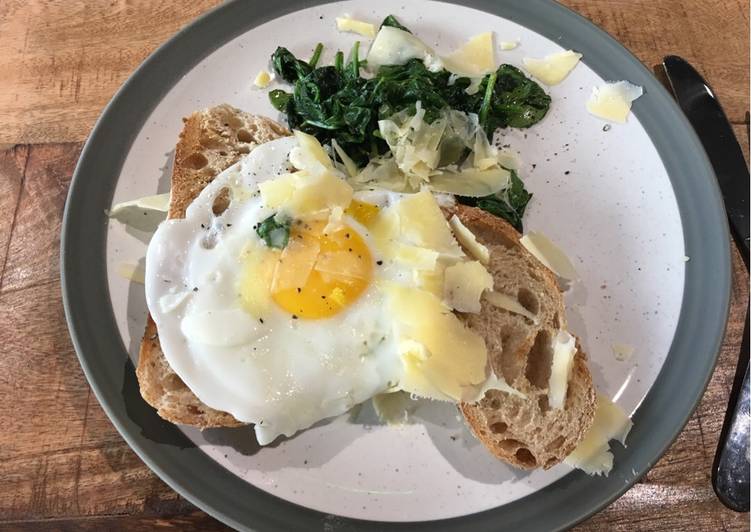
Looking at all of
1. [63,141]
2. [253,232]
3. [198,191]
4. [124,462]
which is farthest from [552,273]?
[63,141]

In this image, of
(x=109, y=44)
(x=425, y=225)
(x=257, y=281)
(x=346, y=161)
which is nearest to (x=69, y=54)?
(x=109, y=44)

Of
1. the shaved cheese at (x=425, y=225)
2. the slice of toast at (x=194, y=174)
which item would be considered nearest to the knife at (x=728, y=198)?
the shaved cheese at (x=425, y=225)

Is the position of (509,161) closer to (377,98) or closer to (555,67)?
(555,67)

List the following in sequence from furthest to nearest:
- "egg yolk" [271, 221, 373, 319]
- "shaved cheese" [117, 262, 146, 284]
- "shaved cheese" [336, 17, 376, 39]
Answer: "shaved cheese" [336, 17, 376, 39], "shaved cheese" [117, 262, 146, 284], "egg yolk" [271, 221, 373, 319]

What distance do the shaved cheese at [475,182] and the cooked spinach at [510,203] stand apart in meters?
0.04

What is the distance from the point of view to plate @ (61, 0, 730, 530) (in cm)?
256

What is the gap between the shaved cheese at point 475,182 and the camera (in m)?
2.88

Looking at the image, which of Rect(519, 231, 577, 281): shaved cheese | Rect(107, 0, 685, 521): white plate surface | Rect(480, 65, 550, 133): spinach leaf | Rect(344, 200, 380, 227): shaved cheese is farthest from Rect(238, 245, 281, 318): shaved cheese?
Rect(480, 65, 550, 133): spinach leaf

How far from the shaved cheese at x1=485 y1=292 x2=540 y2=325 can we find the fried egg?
25 cm

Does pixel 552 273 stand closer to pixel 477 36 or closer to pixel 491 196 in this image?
pixel 491 196

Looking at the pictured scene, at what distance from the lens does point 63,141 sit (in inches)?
128

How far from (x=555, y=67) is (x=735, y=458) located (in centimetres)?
207

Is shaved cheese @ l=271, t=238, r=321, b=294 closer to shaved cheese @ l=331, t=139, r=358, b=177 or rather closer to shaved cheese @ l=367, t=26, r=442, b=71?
shaved cheese @ l=331, t=139, r=358, b=177

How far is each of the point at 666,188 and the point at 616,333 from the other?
780 mm
